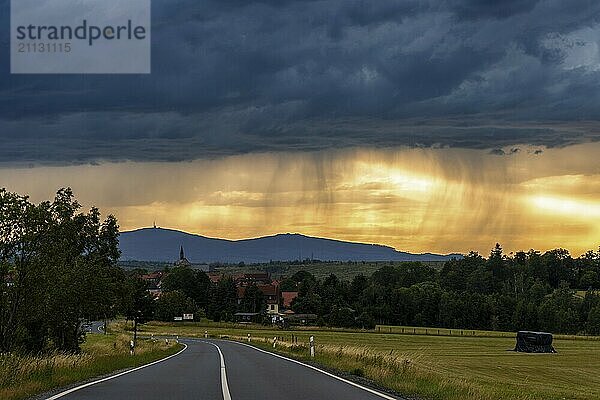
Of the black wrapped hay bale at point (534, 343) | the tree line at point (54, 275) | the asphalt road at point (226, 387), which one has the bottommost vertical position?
the black wrapped hay bale at point (534, 343)

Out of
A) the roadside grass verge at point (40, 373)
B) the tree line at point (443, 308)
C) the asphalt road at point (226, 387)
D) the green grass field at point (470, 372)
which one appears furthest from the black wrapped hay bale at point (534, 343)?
the asphalt road at point (226, 387)

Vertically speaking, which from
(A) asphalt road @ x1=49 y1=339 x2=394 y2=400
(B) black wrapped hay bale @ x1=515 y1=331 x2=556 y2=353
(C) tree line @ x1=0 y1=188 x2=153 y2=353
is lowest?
(B) black wrapped hay bale @ x1=515 y1=331 x2=556 y2=353

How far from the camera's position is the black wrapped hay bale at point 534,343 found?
280ft

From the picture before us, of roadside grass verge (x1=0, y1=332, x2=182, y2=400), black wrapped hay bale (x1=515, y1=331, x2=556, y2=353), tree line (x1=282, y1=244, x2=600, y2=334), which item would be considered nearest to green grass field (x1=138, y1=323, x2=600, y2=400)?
black wrapped hay bale (x1=515, y1=331, x2=556, y2=353)

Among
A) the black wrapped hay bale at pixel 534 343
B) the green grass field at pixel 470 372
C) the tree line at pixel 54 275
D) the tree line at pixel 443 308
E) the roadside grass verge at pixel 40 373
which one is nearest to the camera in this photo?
the roadside grass verge at pixel 40 373

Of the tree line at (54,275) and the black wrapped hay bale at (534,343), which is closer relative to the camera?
the tree line at (54,275)

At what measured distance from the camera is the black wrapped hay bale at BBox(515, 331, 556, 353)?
85.2m

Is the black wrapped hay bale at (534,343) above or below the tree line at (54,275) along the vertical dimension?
below

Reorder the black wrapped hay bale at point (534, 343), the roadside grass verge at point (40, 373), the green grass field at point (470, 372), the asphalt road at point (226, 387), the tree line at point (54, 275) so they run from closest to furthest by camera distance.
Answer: the asphalt road at point (226, 387)
the roadside grass verge at point (40, 373)
the green grass field at point (470, 372)
the tree line at point (54, 275)
the black wrapped hay bale at point (534, 343)

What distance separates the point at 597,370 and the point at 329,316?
254 feet

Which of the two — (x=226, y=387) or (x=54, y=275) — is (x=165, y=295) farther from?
(x=226, y=387)

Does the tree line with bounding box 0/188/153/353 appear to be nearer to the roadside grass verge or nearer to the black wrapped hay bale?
the roadside grass verge

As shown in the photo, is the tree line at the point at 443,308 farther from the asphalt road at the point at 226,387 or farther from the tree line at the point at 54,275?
the asphalt road at the point at 226,387

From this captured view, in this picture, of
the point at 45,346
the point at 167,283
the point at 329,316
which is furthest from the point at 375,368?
the point at 167,283
